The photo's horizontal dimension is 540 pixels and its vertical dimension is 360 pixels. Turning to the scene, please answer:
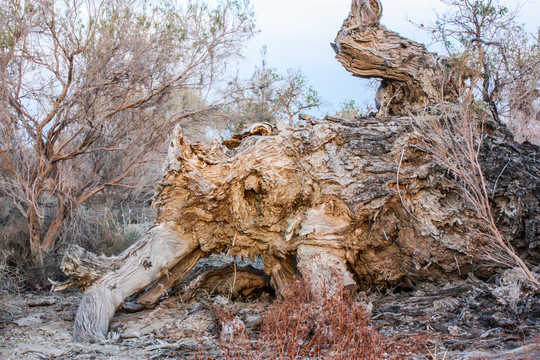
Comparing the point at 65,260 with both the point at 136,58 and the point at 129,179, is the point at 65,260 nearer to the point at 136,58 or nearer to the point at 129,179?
the point at 136,58

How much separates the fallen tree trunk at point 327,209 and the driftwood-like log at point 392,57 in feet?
2.93

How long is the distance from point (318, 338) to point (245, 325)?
51.4 inches

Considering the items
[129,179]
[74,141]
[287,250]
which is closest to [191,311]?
[287,250]

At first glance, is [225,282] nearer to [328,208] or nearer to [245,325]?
[245,325]

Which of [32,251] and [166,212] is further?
[32,251]

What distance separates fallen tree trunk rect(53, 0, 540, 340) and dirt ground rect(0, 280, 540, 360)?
0.38m

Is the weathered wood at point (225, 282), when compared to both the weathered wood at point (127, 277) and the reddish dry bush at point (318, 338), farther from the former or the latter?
the reddish dry bush at point (318, 338)

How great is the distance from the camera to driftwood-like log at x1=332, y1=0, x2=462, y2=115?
634cm

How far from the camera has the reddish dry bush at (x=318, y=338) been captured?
10.7 feet

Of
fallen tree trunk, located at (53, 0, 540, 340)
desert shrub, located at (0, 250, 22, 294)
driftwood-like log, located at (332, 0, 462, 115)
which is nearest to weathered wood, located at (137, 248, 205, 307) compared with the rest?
fallen tree trunk, located at (53, 0, 540, 340)

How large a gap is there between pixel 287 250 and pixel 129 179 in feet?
15.7

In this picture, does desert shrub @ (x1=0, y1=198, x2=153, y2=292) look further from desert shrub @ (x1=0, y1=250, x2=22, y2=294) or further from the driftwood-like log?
the driftwood-like log

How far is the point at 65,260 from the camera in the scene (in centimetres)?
505

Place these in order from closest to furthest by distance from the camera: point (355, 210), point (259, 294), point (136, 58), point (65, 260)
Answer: point (65, 260)
point (355, 210)
point (259, 294)
point (136, 58)
